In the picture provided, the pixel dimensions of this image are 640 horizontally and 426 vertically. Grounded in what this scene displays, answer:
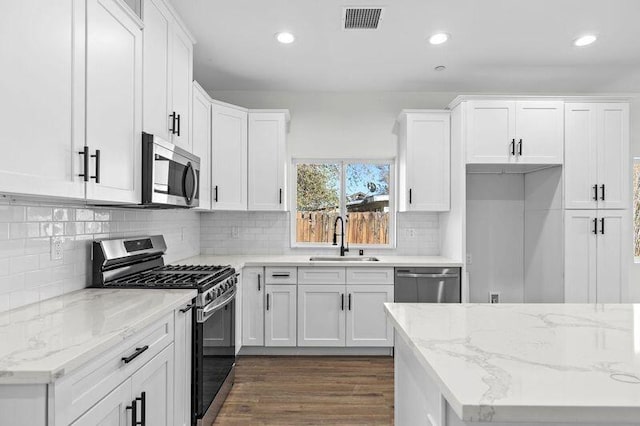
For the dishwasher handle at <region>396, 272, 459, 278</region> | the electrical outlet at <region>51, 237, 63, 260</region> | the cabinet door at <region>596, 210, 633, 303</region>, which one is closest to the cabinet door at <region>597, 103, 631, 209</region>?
the cabinet door at <region>596, 210, 633, 303</region>

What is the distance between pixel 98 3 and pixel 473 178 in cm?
370

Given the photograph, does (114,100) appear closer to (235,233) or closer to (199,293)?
(199,293)

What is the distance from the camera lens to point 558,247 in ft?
12.4

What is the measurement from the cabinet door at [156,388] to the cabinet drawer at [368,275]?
6.84 feet

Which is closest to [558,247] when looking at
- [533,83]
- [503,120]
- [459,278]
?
[459,278]

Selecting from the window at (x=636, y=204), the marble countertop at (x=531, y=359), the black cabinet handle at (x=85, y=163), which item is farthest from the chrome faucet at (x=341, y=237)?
the window at (x=636, y=204)

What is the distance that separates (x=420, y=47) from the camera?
3.28 m

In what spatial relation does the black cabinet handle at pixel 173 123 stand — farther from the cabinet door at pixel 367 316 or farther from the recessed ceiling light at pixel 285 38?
the cabinet door at pixel 367 316

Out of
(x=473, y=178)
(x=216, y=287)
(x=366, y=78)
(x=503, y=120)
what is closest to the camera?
(x=216, y=287)

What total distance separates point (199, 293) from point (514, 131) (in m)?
3.10

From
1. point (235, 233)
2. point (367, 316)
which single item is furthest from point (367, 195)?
point (235, 233)

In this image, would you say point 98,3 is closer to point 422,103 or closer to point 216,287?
point 216,287

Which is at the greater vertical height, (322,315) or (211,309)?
(211,309)

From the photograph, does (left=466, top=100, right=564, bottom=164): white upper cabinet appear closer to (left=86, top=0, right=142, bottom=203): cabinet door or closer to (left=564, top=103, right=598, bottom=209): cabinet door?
(left=564, top=103, right=598, bottom=209): cabinet door
